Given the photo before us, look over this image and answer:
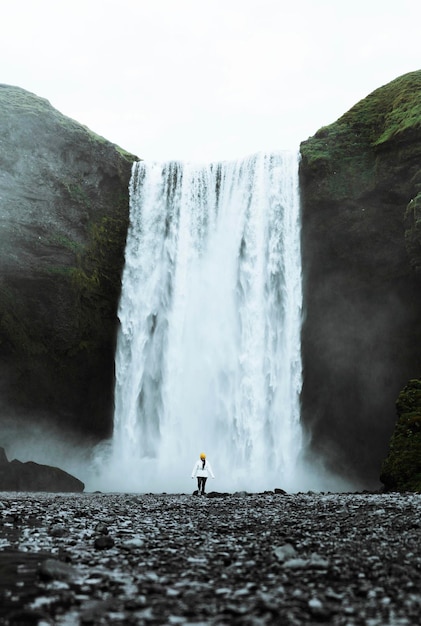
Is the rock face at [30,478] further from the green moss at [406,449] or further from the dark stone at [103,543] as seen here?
the dark stone at [103,543]

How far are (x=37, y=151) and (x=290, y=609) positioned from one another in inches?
1164

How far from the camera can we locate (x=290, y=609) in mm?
3943

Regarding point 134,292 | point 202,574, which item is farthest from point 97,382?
point 202,574

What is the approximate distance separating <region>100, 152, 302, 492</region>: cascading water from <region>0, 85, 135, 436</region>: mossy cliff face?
1425mm

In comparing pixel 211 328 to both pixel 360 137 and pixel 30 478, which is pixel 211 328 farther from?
pixel 360 137

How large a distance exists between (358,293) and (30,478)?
17698mm

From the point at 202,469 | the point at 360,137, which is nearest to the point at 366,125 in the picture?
the point at 360,137

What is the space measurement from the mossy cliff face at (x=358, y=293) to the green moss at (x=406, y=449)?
670cm

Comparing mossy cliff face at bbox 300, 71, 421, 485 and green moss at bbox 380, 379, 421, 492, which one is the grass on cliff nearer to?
mossy cliff face at bbox 300, 71, 421, 485

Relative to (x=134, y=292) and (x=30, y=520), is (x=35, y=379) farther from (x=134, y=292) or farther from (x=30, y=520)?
(x=30, y=520)

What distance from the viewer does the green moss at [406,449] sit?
763 inches

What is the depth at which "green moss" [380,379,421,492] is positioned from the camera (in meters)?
19.4

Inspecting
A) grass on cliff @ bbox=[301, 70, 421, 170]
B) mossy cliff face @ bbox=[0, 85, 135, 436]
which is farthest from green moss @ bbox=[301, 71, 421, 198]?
mossy cliff face @ bbox=[0, 85, 135, 436]

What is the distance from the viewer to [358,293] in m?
29.6
